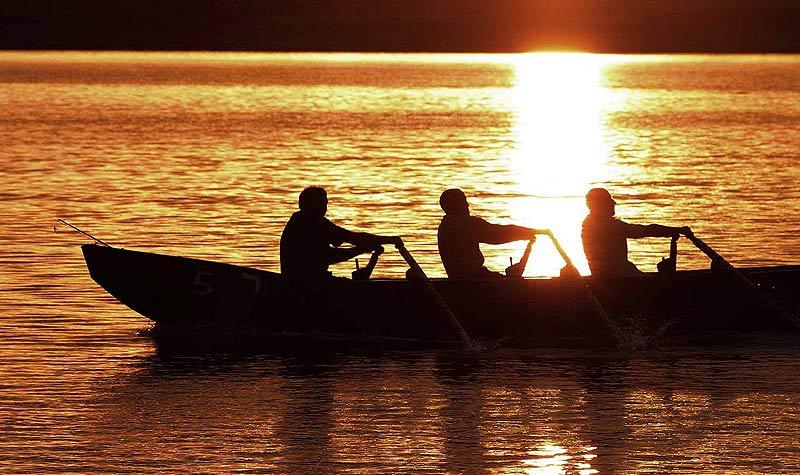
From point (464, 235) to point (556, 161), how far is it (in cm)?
3007

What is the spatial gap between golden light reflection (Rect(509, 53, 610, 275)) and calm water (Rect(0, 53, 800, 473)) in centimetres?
13

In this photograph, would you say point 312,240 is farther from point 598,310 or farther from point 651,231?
point 651,231

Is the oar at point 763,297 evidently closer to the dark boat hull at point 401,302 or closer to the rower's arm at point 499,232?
the dark boat hull at point 401,302

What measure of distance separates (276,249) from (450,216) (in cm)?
883

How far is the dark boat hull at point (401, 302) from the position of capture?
20.1m

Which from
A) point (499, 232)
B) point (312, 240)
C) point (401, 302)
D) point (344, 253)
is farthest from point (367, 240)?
point (499, 232)

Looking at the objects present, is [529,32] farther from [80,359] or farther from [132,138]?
[80,359]

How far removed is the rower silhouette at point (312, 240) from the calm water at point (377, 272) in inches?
47.0

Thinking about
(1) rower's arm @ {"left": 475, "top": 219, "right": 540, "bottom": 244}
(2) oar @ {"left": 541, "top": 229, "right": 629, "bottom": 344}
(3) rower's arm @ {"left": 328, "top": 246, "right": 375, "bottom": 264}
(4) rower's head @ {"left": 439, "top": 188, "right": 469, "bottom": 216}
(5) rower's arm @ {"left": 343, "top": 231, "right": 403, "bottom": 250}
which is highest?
(4) rower's head @ {"left": 439, "top": 188, "right": 469, "bottom": 216}

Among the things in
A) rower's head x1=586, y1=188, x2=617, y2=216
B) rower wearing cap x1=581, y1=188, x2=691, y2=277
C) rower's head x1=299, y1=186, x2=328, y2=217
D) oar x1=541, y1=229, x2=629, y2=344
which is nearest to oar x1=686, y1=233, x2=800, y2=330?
rower wearing cap x1=581, y1=188, x2=691, y2=277

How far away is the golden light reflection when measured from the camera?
102 feet

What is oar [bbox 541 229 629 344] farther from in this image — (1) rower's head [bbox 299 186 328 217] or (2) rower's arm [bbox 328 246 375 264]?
(1) rower's head [bbox 299 186 328 217]

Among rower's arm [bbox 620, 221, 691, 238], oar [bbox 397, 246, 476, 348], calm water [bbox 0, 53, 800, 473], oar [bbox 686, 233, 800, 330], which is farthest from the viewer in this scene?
oar [bbox 686, 233, 800, 330]

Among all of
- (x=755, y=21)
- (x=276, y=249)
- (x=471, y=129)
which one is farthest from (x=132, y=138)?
(x=755, y=21)
